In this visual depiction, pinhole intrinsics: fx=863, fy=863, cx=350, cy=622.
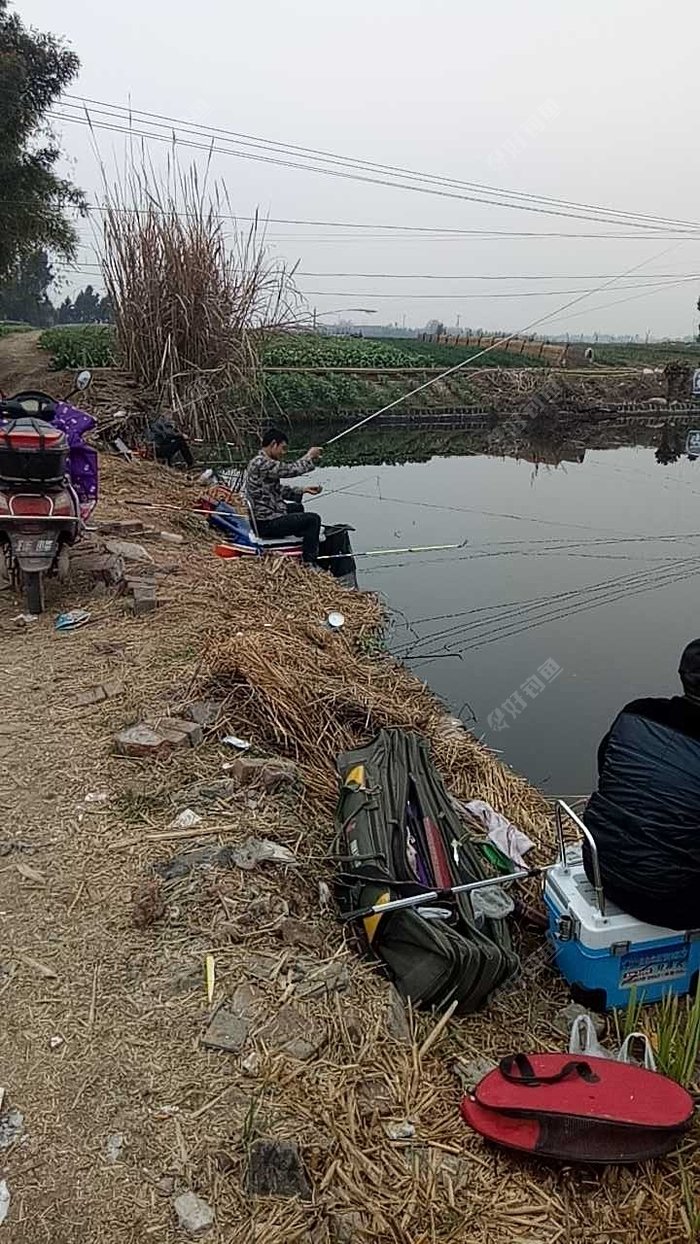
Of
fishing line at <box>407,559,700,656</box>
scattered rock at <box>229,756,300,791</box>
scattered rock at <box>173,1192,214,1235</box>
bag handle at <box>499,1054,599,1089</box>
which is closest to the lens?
scattered rock at <box>173,1192,214,1235</box>

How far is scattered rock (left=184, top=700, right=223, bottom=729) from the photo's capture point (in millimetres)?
3566

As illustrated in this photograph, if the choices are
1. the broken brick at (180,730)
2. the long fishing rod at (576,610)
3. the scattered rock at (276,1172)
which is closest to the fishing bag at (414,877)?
the broken brick at (180,730)

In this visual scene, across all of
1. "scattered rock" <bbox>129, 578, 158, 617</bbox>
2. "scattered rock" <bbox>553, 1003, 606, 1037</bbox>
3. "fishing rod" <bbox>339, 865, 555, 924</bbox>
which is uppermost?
"scattered rock" <bbox>129, 578, 158, 617</bbox>

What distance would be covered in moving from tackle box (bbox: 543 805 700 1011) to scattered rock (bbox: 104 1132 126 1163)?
4.66 ft

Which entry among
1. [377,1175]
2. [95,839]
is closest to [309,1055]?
[377,1175]

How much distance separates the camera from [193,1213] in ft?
5.48

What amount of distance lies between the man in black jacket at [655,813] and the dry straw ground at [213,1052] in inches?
19.4

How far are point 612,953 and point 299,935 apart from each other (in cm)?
94

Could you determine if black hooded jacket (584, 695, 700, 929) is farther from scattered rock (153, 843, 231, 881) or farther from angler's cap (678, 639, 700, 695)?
scattered rock (153, 843, 231, 881)

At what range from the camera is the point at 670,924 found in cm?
256

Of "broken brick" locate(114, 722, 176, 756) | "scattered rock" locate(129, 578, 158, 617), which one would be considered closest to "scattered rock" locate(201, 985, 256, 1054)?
"broken brick" locate(114, 722, 176, 756)

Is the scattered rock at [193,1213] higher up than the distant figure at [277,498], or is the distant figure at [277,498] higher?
the distant figure at [277,498]

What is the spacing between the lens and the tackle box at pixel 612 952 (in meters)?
2.57

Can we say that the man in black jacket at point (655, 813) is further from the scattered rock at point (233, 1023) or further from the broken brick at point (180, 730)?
the broken brick at point (180, 730)
